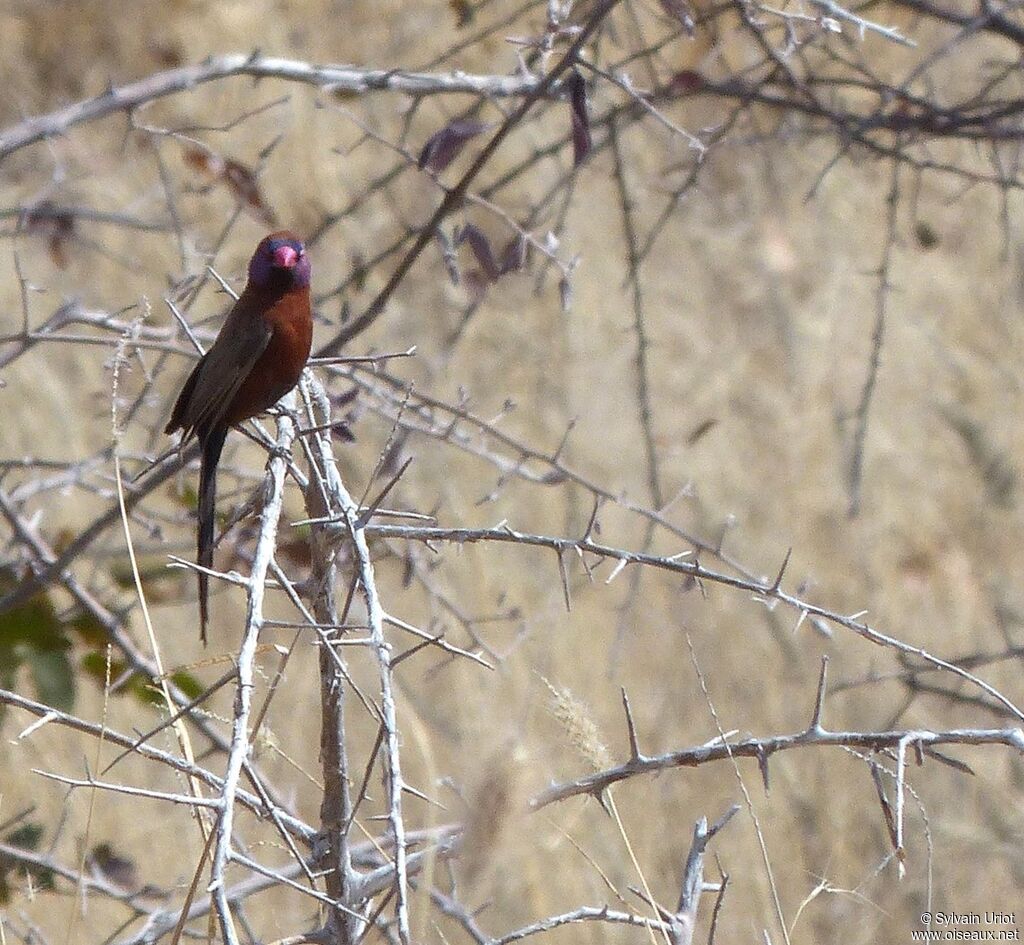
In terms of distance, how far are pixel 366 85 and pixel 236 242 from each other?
3963 millimetres

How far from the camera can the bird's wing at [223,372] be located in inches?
122

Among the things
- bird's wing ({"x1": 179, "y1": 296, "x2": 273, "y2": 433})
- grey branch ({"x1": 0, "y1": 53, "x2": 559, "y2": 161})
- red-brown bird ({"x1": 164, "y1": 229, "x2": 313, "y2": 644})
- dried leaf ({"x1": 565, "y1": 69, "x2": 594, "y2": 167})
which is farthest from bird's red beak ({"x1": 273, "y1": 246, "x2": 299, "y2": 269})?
dried leaf ({"x1": 565, "y1": 69, "x2": 594, "y2": 167})

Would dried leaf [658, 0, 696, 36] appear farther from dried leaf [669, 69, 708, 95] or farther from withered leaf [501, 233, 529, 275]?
dried leaf [669, 69, 708, 95]

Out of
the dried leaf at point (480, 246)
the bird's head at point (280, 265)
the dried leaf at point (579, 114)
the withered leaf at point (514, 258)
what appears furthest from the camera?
the bird's head at point (280, 265)

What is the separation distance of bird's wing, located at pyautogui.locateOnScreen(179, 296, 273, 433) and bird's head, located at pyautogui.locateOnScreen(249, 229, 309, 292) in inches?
4.8

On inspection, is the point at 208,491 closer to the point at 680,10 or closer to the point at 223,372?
the point at 223,372

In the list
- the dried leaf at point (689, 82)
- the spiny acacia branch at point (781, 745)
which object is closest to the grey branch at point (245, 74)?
the dried leaf at point (689, 82)

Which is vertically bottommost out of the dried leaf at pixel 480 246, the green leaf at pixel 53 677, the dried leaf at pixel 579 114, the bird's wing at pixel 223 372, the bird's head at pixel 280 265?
the green leaf at pixel 53 677

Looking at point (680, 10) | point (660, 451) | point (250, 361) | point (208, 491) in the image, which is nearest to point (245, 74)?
point (250, 361)

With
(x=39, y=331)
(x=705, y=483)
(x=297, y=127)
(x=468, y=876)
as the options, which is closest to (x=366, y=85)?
(x=39, y=331)

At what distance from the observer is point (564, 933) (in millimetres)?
4406

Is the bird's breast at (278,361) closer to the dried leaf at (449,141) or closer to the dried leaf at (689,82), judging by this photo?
the dried leaf at (449,141)

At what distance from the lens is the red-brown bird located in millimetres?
3045

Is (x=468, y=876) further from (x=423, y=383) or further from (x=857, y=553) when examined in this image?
(x=857, y=553)
